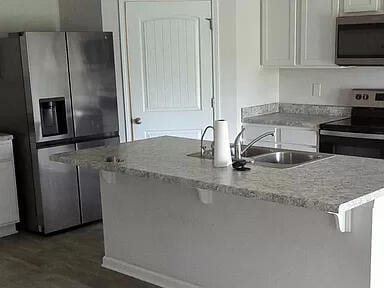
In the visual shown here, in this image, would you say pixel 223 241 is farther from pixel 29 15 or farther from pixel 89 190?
pixel 29 15

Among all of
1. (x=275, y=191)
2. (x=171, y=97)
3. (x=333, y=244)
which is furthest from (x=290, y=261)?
(x=171, y=97)

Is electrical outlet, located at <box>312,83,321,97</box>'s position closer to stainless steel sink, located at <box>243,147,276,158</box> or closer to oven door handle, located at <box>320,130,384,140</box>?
oven door handle, located at <box>320,130,384,140</box>

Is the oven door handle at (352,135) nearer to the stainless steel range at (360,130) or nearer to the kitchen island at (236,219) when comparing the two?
the stainless steel range at (360,130)

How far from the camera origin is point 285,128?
481 centimetres

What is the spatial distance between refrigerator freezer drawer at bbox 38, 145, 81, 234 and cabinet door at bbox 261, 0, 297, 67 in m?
2.03

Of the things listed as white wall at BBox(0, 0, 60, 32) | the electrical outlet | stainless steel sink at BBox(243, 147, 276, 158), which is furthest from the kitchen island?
white wall at BBox(0, 0, 60, 32)

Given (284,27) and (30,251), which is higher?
(284,27)

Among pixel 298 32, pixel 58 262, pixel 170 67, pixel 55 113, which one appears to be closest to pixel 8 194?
pixel 55 113

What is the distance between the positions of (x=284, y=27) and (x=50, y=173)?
8.10 feet

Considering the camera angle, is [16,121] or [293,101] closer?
[16,121]

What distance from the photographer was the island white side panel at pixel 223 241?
2.60 metres

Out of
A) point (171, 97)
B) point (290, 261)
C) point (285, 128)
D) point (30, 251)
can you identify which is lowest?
point (30, 251)

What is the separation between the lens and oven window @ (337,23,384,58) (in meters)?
4.27

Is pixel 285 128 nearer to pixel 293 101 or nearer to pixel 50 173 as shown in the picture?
pixel 293 101
